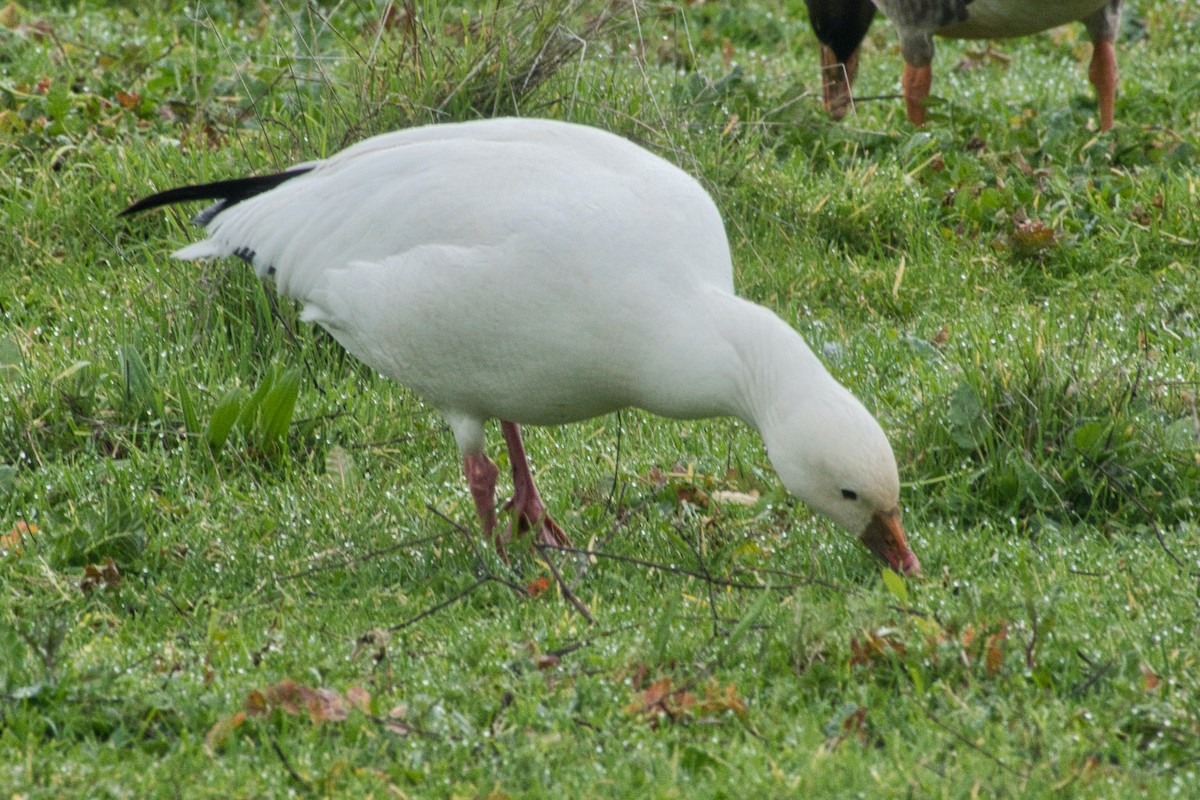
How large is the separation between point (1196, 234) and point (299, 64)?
13.6ft

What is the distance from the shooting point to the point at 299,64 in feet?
24.8

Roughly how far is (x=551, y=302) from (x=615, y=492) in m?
1.01

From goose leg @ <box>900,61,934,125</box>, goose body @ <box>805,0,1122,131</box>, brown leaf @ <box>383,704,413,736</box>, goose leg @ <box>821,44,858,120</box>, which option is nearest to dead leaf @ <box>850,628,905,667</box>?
brown leaf @ <box>383,704,413,736</box>

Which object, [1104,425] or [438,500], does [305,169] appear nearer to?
[438,500]

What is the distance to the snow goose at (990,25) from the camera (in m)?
7.45

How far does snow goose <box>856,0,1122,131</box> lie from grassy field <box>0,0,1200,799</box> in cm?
22

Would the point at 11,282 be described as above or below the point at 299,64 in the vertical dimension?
below

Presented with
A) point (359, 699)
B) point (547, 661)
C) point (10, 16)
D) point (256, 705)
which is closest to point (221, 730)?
point (256, 705)

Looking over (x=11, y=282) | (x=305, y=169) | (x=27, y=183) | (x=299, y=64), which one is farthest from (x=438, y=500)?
(x=299, y=64)

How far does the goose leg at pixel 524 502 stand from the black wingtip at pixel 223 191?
1.00 metres

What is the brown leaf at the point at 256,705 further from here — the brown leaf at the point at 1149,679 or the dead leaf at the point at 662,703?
the brown leaf at the point at 1149,679

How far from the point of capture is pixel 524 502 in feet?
14.3

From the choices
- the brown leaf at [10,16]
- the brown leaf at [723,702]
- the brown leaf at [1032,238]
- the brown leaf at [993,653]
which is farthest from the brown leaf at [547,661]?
the brown leaf at [10,16]

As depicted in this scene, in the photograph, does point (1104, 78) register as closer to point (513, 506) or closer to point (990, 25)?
point (990, 25)
